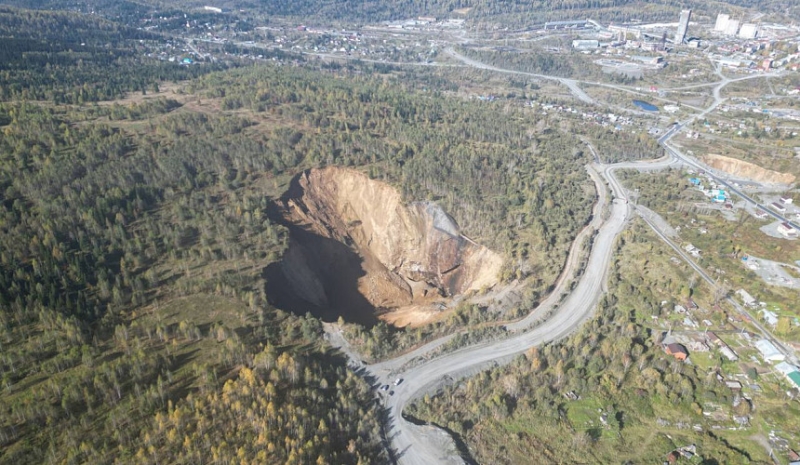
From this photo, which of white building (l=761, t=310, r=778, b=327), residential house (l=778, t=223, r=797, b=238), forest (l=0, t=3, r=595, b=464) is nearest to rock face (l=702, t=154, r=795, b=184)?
residential house (l=778, t=223, r=797, b=238)

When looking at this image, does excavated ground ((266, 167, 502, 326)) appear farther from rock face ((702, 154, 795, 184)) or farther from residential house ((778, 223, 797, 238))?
rock face ((702, 154, 795, 184))

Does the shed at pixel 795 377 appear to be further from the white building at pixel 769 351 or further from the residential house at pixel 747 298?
the residential house at pixel 747 298

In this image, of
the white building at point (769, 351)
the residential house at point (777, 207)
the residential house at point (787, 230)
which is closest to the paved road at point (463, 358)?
the white building at point (769, 351)

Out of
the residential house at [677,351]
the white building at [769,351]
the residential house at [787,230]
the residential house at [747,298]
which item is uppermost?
the residential house at [787,230]

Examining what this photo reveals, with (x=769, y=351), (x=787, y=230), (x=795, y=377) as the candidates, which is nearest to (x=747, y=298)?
(x=769, y=351)

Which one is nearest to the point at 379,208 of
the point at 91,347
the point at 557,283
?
the point at 557,283

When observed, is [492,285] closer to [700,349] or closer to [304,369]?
[700,349]
